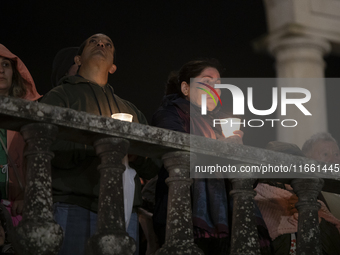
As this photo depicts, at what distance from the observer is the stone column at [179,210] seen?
115 inches

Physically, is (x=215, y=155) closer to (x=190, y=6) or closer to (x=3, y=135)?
(x=3, y=135)

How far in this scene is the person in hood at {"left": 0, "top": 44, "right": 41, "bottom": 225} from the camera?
3312 mm

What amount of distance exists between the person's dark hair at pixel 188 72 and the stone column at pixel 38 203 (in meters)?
1.47

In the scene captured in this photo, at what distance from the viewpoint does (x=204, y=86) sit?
3.99m

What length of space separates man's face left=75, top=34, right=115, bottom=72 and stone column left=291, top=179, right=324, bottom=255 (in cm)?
141

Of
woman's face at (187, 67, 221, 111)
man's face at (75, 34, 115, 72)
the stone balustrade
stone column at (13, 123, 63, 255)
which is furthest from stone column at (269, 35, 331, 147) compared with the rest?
stone column at (13, 123, 63, 255)

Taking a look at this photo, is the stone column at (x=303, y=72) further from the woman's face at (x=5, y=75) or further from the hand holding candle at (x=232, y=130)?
the woman's face at (x=5, y=75)

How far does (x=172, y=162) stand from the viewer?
3.11 meters

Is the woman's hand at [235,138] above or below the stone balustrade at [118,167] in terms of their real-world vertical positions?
above

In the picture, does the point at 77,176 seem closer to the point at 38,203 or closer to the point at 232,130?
the point at 38,203

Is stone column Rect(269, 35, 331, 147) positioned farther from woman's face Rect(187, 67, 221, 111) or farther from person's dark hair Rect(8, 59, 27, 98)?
person's dark hair Rect(8, 59, 27, 98)

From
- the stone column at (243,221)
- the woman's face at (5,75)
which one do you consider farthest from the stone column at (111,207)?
the woman's face at (5,75)

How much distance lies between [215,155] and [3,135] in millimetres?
1309

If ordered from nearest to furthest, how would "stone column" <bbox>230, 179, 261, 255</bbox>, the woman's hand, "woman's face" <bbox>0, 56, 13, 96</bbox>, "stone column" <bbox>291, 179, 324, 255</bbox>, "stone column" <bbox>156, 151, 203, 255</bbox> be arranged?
"stone column" <bbox>156, 151, 203, 255</bbox>
"stone column" <bbox>230, 179, 261, 255</bbox>
"stone column" <bbox>291, 179, 324, 255</bbox>
the woman's hand
"woman's face" <bbox>0, 56, 13, 96</bbox>
